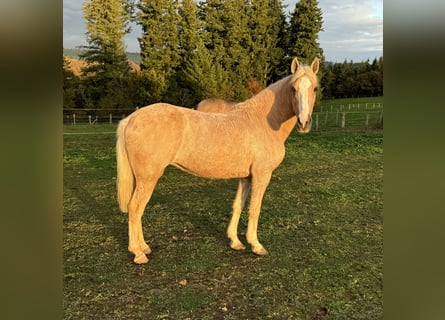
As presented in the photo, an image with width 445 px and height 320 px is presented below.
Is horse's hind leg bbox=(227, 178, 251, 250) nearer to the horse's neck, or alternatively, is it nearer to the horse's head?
the horse's neck

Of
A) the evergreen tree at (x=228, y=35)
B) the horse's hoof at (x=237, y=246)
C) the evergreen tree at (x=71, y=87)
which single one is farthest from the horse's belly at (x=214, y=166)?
the evergreen tree at (x=71, y=87)

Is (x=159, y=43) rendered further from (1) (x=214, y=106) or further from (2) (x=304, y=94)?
(2) (x=304, y=94)

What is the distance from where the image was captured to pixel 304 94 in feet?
10.9

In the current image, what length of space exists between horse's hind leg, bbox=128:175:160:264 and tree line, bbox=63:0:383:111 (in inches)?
793

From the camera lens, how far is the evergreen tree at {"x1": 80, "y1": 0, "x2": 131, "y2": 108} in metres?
24.4

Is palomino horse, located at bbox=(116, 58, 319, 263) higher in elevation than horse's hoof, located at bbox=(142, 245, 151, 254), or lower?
higher

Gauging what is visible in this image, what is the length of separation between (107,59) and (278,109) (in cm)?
2561

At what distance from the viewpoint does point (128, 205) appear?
379cm

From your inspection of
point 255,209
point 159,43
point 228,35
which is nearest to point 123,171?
point 255,209

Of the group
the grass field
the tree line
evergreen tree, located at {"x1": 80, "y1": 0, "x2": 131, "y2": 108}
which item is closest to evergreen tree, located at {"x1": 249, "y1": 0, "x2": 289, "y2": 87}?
the tree line

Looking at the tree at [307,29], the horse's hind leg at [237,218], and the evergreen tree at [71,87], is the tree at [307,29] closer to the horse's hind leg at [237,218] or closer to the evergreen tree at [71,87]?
the evergreen tree at [71,87]
